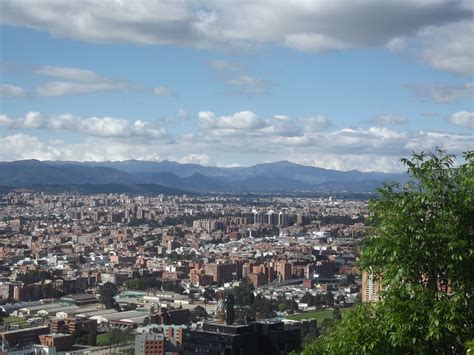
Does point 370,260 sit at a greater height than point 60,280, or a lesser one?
greater

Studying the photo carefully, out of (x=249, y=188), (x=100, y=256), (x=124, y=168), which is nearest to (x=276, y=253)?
(x=100, y=256)

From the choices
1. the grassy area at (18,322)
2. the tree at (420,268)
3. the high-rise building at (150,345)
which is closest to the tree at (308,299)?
the grassy area at (18,322)

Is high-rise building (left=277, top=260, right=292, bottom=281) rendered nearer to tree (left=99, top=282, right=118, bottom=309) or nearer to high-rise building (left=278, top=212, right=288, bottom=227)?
tree (left=99, top=282, right=118, bottom=309)

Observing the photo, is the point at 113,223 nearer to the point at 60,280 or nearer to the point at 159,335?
the point at 60,280

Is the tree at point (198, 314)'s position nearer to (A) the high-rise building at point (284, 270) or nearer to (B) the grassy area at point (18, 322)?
(B) the grassy area at point (18, 322)

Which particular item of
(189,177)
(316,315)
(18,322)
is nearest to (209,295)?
(316,315)

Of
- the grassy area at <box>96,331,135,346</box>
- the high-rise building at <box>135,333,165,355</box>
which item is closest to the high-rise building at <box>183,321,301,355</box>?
the high-rise building at <box>135,333,165,355</box>
